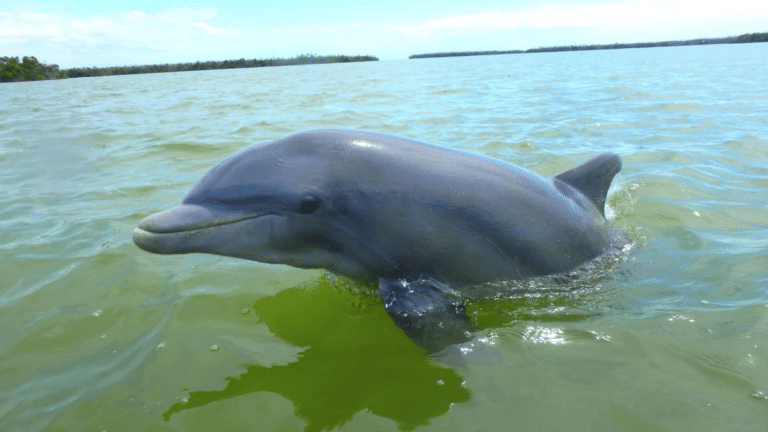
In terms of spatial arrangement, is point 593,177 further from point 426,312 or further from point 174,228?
point 174,228

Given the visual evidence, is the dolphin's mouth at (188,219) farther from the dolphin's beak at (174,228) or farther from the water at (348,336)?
the water at (348,336)

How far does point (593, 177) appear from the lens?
16.6ft

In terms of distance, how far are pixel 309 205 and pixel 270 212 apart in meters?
0.28

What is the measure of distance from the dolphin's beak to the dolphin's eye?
526 millimetres

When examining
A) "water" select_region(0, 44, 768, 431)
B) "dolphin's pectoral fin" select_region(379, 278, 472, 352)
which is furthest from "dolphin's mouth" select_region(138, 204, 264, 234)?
"dolphin's pectoral fin" select_region(379, 278, 472, 352)

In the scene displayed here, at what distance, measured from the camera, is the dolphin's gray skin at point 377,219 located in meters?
3.88

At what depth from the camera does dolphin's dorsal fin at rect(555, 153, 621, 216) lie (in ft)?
16.5

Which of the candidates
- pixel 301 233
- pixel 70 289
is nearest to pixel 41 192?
pixel 70 289

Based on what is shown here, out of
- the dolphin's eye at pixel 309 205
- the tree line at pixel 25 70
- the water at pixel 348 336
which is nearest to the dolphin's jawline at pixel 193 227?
the dolphin's eye at pixel 309 205

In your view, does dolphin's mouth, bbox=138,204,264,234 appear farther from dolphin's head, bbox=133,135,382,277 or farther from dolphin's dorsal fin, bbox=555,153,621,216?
dolphin's dorsal fin, bbox=555,153,621,216

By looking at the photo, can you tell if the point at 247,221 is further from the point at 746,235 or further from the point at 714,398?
the point at 746,235

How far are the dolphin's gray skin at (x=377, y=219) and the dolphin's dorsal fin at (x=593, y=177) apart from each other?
2.89 ft

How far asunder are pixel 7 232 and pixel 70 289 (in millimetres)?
2422

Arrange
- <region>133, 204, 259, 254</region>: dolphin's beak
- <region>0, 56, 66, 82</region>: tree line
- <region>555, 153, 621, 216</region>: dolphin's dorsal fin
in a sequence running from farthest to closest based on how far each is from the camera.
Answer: <region>0, 56, 66, 82</region>: tree line
<region>555, 153, 621, 216</region>: dolphin's dorsal fin
<region>133, 204, 259, 254</region>: dolphin's beak
